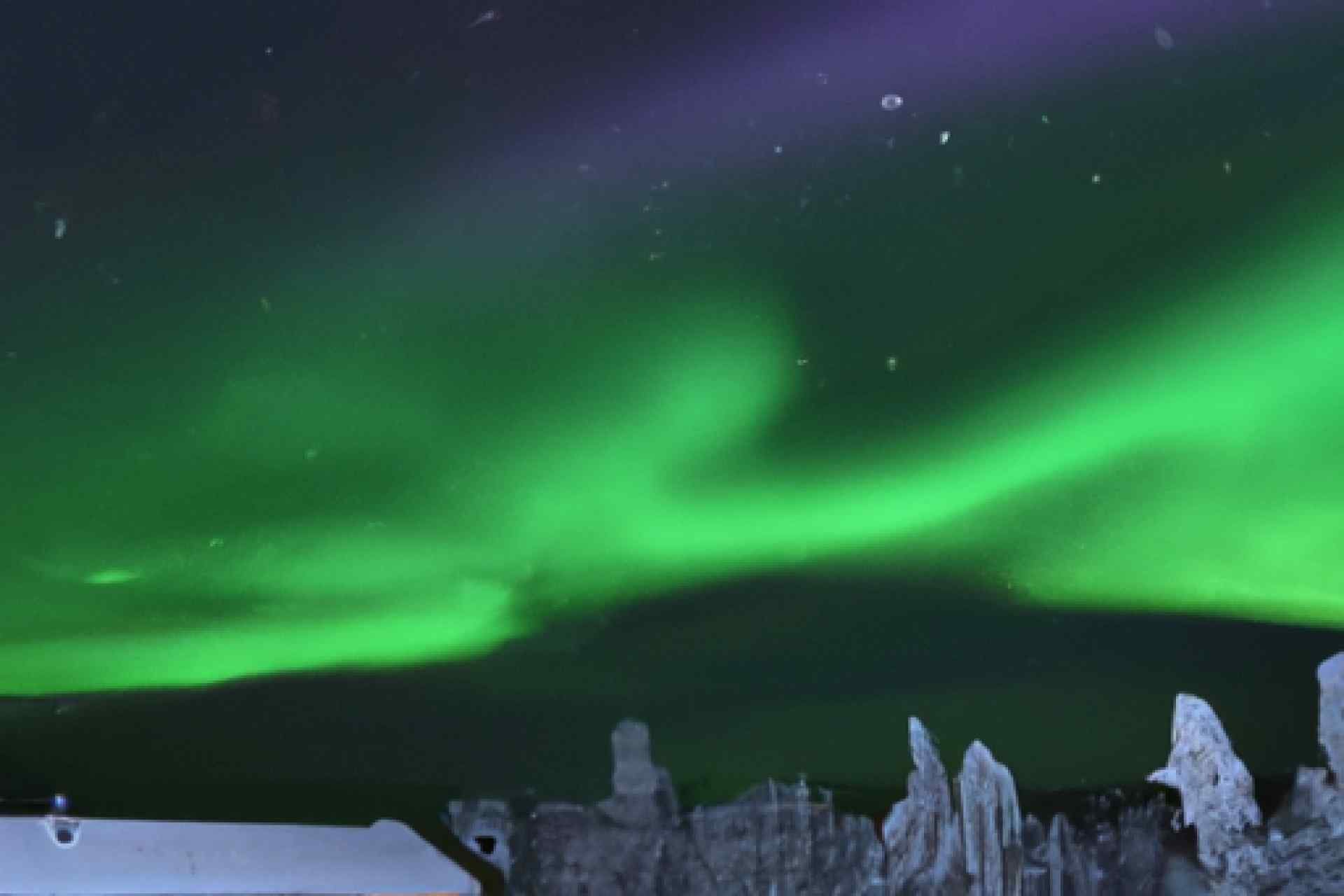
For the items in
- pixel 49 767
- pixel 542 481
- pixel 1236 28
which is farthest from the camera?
pixel 1236 28

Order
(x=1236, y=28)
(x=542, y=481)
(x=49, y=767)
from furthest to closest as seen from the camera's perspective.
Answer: (x=1236, y=28) < (x=542, y=481) < (x=49, y=767)

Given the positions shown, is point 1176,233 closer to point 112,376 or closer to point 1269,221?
point 1269,221

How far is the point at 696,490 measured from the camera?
1.36 meters

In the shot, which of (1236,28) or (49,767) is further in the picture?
(1236,28)

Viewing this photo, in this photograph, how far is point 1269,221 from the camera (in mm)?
1441

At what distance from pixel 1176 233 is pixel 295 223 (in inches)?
29.9

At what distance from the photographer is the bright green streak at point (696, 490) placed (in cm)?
122

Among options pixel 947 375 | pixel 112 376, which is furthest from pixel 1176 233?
pixel 112 376

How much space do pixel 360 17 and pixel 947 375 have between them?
573 mm

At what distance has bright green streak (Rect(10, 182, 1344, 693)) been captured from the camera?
1220 millimetres

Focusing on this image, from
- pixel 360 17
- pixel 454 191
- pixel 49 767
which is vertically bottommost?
pixel 49 767

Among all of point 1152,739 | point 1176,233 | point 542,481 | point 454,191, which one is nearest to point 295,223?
point 454,191

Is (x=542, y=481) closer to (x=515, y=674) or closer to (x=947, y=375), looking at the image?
→ (x=515, y=674)

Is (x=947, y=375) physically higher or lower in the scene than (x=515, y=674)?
higher
